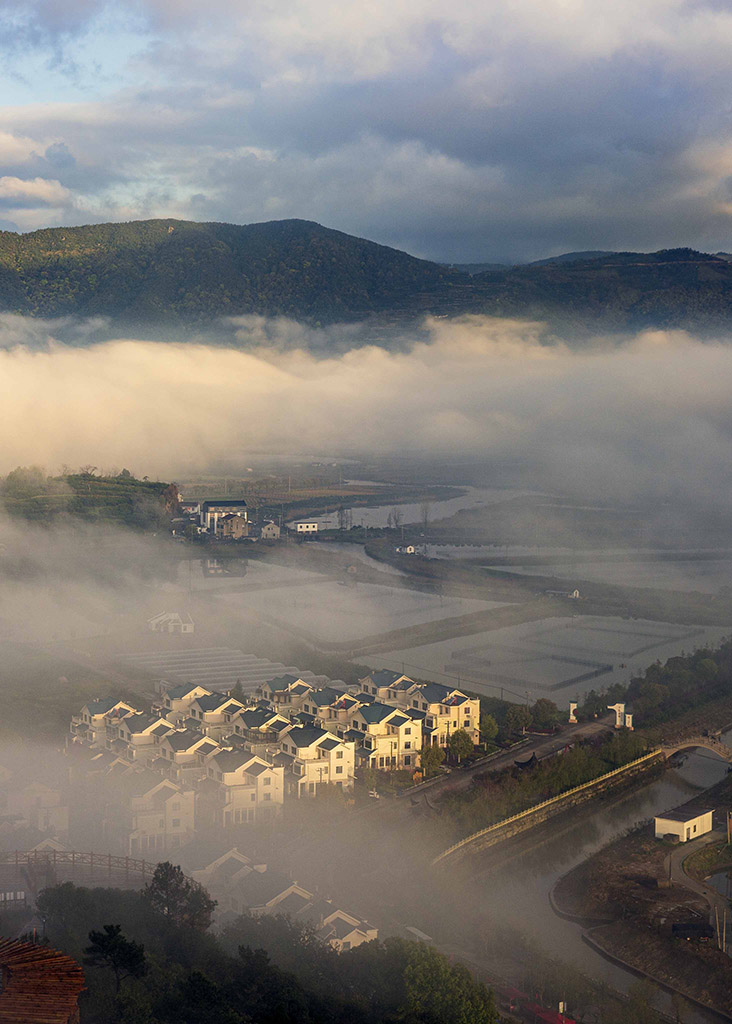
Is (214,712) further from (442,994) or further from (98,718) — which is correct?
(442,994)

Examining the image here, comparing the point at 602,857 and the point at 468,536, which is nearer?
the point at 602,857

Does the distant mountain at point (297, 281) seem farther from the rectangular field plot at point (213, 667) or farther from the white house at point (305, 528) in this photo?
the rectangular field plot at point (213, 667)

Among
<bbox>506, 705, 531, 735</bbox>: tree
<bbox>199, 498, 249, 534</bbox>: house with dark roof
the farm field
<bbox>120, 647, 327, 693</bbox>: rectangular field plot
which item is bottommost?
the farm field

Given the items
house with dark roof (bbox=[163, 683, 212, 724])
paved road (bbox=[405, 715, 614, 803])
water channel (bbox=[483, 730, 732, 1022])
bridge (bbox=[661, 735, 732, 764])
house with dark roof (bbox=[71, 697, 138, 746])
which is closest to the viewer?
water channel (bbox=[483, 730, 732, 1022])

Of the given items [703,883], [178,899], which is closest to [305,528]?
[703,883]

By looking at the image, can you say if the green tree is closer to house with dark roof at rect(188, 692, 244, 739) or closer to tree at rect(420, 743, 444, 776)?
tree at rect(420, 743, 444, 776)

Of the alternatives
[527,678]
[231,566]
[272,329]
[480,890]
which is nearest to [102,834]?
[480,890]

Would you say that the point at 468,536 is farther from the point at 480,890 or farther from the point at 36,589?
the point at 480,890

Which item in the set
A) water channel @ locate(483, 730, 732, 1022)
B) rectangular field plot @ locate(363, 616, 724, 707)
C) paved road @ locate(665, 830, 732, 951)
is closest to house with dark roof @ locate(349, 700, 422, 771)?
water channel @ locate(483, 730, 732, 1022)
